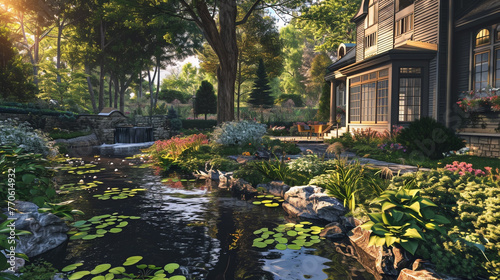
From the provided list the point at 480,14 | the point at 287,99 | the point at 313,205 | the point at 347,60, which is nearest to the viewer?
the point at 313,205

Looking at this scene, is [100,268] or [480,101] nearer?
[100,268]

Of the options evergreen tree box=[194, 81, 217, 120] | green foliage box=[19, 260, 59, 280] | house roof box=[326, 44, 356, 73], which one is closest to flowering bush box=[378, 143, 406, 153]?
green foliage box=[19, 260, 59, 280]

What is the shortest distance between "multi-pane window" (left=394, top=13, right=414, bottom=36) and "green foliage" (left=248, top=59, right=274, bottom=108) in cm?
1890

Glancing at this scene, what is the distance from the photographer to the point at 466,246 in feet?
11.1

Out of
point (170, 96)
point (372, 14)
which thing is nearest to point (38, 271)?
point (372, 14)

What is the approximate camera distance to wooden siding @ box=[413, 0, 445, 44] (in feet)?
43.3

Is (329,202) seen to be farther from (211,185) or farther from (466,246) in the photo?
(211,185)

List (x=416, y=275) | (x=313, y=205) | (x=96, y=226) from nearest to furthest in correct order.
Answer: (x=416, y=275)
(x=96, y=226)
(x=313, y=205)

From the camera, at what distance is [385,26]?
56.3 feet

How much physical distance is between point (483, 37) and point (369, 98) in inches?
206

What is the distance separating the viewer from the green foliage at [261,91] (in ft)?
113

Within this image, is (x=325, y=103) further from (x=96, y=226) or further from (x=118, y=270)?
(x=118, y=270)

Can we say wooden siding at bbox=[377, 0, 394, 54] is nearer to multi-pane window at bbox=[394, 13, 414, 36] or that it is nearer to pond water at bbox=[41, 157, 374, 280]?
multi-pane window at bbox=[394, 13, 414, 36]

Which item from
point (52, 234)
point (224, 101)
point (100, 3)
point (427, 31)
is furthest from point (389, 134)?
point (100, 3)
